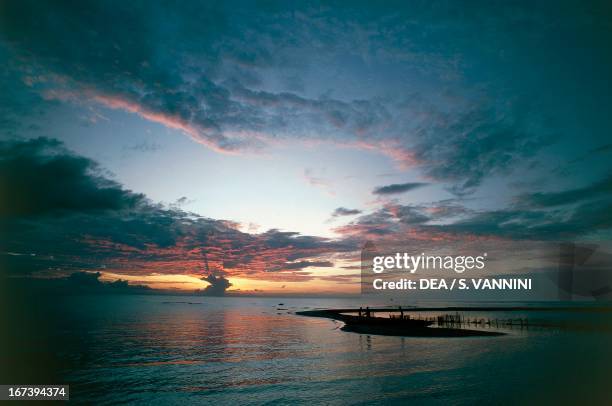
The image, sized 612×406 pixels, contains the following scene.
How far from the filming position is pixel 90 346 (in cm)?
4953

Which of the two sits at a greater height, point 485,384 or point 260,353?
point 485,384

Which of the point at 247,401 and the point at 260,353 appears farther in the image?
the point at 260,353

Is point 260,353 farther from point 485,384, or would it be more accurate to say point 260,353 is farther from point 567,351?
point 567,351

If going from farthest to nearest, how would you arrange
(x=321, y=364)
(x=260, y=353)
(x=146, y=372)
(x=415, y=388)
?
(x=260, y=353) < (x=321, y=364) < (x=146, y=372) < (x=415, y=388)

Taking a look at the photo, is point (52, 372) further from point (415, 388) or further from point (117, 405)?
point (415, 388)

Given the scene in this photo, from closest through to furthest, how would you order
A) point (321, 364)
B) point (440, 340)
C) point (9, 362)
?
point (321, 364) → point (9, 362) → point (440, 340)

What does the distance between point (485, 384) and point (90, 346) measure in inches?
1999

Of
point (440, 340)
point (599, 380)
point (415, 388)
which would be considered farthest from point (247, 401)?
point (440, 340)

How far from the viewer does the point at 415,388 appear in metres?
27.9

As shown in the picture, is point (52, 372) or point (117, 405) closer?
point (117, 405)

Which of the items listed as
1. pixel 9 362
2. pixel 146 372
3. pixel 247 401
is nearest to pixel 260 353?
pixel 146 372

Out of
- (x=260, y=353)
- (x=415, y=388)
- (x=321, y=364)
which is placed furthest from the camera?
(x=260, y=353)

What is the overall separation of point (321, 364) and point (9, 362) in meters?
37.4

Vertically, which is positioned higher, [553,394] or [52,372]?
[553,394]
